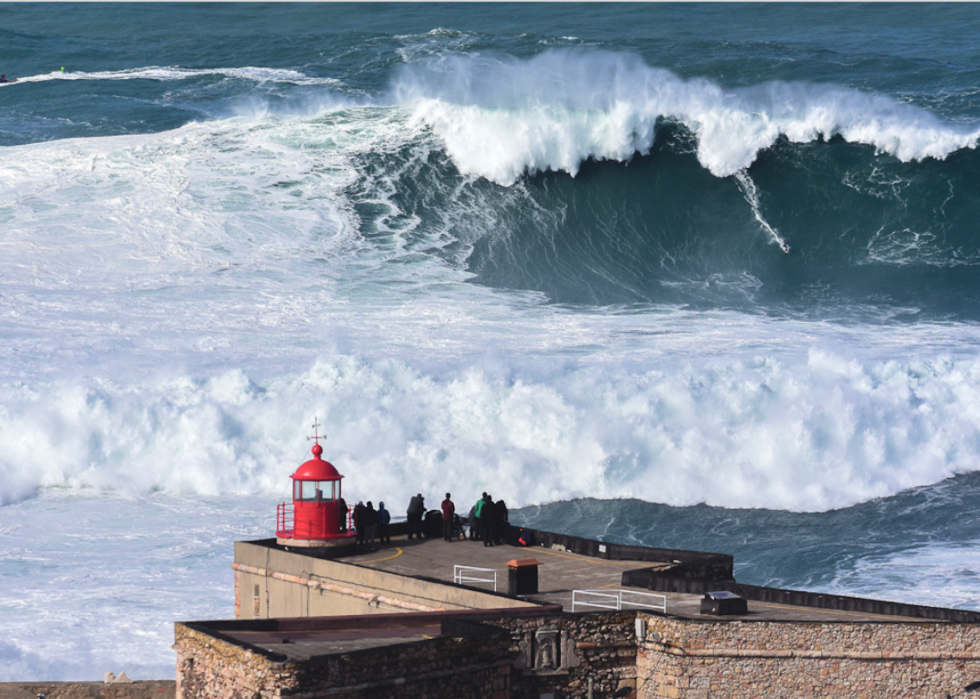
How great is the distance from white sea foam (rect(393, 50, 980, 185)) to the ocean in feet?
0.39

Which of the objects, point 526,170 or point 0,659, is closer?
point 0,659

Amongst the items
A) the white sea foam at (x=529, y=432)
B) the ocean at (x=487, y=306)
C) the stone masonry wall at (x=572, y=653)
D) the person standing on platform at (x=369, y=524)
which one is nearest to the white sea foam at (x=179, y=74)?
the ocean at (x=487, y=306)

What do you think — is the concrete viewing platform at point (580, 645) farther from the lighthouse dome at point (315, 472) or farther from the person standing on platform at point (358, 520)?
the person standing on platform at point (358, 520)

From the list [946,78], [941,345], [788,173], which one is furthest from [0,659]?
[946,78]

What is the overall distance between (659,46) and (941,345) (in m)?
25.6

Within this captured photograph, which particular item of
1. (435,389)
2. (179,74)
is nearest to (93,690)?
(435,389)

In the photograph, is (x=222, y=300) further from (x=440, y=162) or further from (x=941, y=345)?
(x=941, y=345)

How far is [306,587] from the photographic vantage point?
16328 mm

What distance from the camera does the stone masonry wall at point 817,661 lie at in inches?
530

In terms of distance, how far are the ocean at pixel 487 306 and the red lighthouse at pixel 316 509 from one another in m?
3.58

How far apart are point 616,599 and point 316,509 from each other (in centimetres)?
406

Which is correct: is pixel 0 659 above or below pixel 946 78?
below

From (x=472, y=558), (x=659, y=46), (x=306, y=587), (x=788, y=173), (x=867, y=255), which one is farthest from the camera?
(x=659, y=46)

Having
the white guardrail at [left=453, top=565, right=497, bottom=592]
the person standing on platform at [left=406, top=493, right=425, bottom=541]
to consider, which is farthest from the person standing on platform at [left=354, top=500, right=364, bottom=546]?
the white guardrail at [left=453, top=565, right=497, bottom=592]
